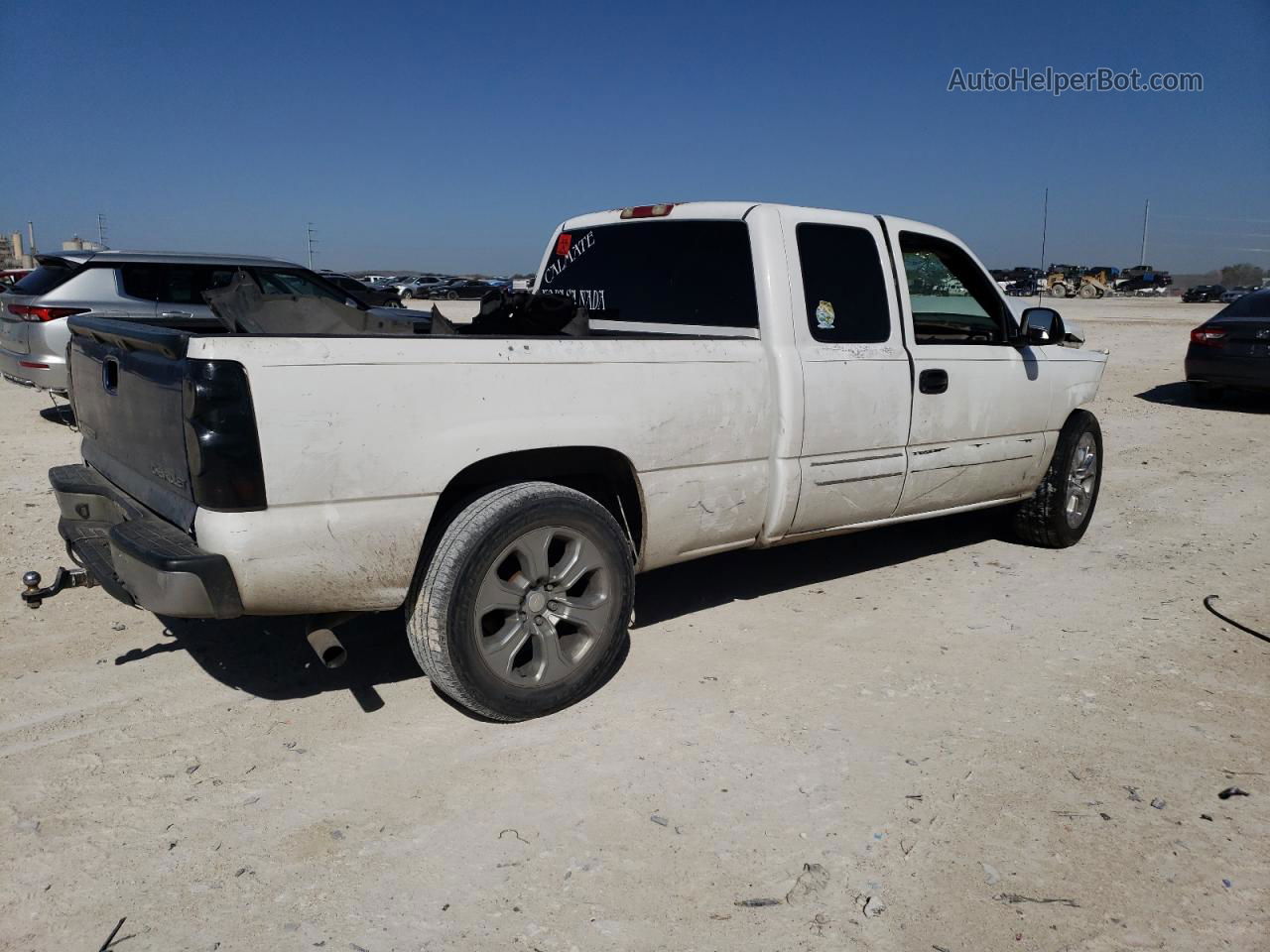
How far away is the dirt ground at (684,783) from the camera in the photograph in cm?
257

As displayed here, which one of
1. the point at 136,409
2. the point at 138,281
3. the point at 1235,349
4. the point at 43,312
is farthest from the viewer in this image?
the point at 1235,349

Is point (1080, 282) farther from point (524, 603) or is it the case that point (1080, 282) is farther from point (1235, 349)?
point (524, 603)

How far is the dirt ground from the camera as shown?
101 inches

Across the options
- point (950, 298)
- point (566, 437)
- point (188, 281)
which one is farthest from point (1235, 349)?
point (188, 281)

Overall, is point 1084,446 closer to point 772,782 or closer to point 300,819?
point 772,782

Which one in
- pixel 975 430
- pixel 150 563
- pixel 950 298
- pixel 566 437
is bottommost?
pixel 150 563

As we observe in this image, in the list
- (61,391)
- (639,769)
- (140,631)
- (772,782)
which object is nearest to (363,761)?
(639,769)

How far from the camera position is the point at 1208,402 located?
13.3 meters

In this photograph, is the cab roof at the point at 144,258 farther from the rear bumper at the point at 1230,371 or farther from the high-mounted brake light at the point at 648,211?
the rear bumper at the point at 1230,371

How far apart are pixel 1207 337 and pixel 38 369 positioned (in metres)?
13.1

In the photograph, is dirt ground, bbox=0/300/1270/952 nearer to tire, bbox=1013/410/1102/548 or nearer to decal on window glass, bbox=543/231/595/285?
tire, bbox=1013/410/1102/548

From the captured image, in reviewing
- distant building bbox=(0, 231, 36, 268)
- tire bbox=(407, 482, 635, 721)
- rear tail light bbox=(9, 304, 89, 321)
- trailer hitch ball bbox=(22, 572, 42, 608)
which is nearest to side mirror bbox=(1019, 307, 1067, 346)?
tire bbox=(407, 482, 635, 721)

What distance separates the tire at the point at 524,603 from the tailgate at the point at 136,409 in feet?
2.82

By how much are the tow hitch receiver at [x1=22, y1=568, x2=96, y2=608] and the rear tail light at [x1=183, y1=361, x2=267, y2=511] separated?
1.32 meters
